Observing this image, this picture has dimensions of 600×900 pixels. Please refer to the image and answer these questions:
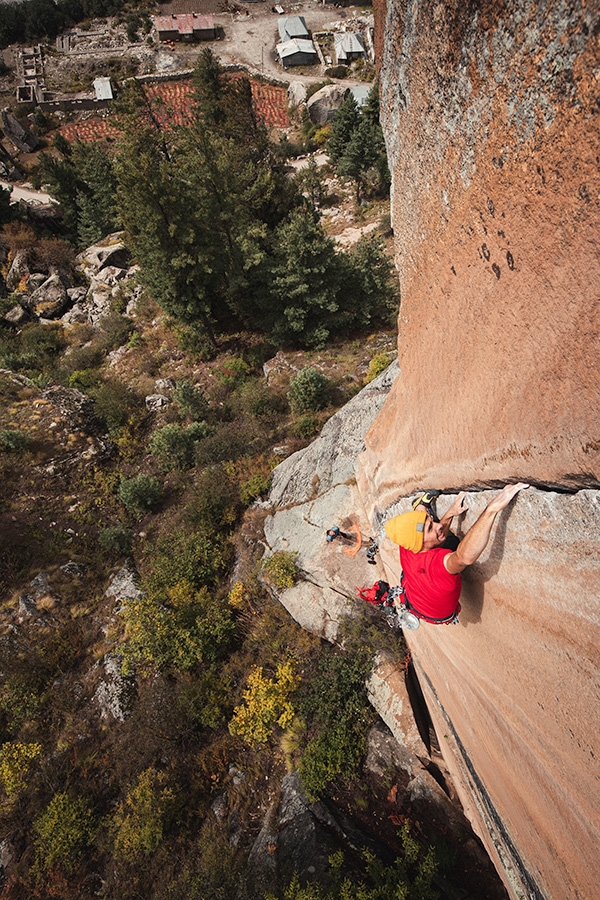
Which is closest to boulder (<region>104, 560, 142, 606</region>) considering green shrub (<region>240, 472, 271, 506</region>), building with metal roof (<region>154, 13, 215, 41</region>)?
green shrub (<region>240, 472, 271, 506</region>)

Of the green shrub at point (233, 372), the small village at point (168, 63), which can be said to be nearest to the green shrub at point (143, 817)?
the green shrub at point (233, 372)

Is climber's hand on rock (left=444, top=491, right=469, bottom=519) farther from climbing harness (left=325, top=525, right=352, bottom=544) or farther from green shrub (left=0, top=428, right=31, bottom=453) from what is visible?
green shrub (left=0, top=428, right=31, bottom=453)

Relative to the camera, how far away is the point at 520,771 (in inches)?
137

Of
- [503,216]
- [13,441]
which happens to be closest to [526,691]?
[503,216]

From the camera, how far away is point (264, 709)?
23.2ft

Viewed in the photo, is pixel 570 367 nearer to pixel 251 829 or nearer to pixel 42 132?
pixel 251 829

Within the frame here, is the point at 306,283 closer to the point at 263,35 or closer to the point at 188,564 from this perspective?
the point at 188,564

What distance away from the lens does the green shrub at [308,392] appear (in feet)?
38.5

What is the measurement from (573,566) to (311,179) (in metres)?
27.9

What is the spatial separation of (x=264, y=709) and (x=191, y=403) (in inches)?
369

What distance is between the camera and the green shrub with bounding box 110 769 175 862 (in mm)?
6324

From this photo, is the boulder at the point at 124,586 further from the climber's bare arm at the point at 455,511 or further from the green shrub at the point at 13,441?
the climber's bare arm at the point at 455,511

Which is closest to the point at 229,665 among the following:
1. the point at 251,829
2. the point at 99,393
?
the point at 251,829

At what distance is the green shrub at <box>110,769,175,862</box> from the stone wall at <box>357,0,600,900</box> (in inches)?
194
